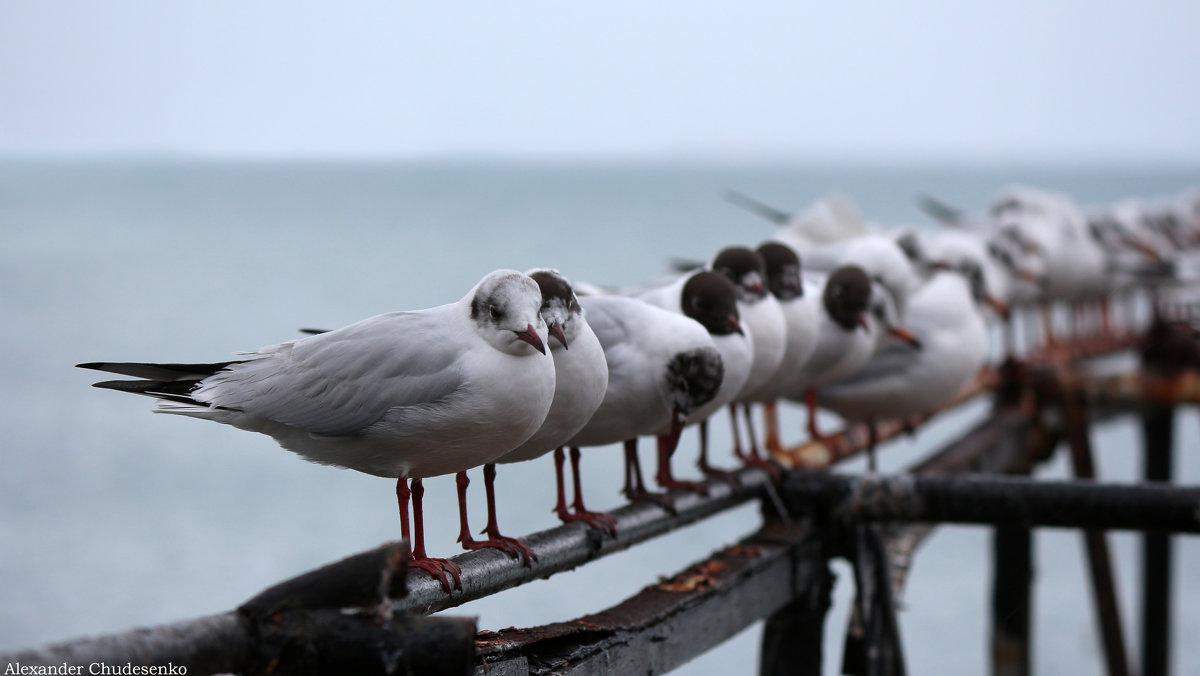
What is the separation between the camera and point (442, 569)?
7.74 feet

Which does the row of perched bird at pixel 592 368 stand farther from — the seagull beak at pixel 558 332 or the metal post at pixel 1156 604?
the metal post at pixel 1156 604

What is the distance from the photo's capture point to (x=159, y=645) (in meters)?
1.64

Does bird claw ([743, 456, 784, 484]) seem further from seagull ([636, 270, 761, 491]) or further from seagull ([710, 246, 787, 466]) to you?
seagull ([636, 270, 761, 491])

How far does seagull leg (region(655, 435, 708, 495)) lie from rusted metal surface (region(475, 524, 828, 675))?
0.19 meters

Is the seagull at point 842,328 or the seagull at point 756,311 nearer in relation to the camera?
the seagull at point 756,311

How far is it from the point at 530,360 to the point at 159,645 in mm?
988

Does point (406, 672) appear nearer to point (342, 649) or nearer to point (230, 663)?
point (342, 649)

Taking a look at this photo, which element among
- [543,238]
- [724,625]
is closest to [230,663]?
[724,625]

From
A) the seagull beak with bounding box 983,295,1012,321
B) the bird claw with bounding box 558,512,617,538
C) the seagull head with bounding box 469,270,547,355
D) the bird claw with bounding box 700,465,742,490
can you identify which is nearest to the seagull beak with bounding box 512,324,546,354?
the seagull head with bounding box 469,270,547,355

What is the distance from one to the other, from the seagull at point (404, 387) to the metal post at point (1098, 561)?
5081 mm

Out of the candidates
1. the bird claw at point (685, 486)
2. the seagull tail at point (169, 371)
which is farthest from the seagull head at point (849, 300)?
the seagull tail at point (169, 371)

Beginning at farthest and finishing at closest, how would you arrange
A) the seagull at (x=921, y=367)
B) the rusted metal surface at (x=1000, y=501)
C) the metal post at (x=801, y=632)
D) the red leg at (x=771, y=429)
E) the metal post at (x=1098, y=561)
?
1. the metal post at (x=1098, y=561)
2. the seagull at (x=921, y=367)
3. the red leg at (x=771, y=429)
4. the metal post at (x=801, y=632)
5. the rusted metal surface at (x=1000, y=501)

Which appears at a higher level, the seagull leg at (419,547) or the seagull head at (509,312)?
the seagull head at (509,312)

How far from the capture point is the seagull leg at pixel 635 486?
10.7 ft
